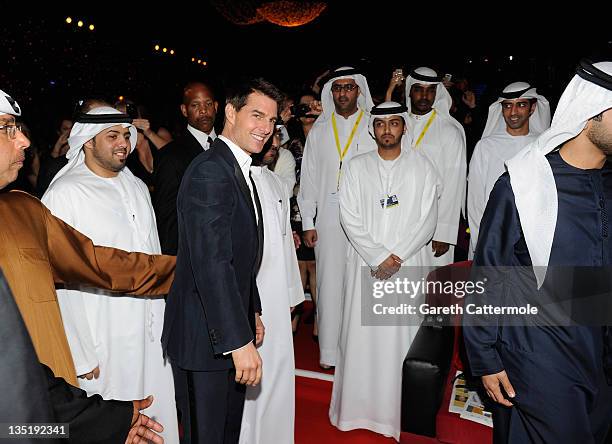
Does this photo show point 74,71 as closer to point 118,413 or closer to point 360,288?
point 360,288

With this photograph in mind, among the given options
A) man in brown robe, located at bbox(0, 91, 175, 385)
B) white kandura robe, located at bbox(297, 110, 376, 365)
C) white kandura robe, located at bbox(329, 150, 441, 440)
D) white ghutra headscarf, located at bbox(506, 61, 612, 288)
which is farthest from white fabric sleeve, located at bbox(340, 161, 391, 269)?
man in brown robe, located at bbox(0, 91, 175, 385)

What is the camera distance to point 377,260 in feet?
11.4

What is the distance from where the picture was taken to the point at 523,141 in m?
4.27

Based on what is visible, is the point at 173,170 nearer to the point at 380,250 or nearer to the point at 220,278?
the point at 380,250

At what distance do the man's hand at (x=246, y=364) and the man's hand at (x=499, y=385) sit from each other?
2.90ft

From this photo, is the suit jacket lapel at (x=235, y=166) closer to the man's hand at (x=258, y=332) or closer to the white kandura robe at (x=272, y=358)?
the man's hand at (x=258, y=332)

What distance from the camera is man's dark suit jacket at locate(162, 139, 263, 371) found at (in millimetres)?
2084

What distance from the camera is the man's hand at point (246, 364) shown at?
6.89 feet

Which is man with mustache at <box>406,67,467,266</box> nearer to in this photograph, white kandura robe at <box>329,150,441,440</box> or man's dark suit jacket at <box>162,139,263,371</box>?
white kandura robe at <box>329,150,441,440</box>

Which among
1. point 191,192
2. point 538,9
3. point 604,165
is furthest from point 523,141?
point 538,9

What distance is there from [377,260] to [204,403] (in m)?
1.56

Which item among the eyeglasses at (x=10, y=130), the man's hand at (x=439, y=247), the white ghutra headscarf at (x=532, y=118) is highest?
the white ghutra headscarf at (x=532, y=118)

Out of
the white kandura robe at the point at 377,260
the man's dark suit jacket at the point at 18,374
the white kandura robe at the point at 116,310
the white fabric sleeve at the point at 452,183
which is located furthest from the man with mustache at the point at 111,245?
the white fabric sleeve at the point at 452,183

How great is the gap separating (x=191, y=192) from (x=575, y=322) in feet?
5.03
